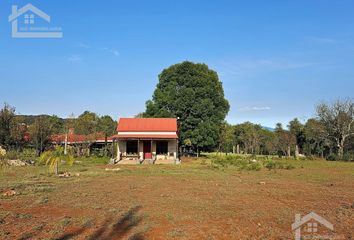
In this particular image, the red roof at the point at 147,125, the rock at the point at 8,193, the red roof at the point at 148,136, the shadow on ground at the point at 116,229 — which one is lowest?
the shadow on ground at the point at 116,229

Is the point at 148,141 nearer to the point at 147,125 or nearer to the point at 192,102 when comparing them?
the point at 147,125

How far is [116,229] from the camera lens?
24.0 ft

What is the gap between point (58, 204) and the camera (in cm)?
1016

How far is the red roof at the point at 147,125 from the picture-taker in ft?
111

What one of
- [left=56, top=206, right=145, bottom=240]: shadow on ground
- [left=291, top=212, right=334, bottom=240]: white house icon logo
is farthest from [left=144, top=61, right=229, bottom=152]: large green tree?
[left=56, top=206, right=145, bottom=240]: shadow on ground

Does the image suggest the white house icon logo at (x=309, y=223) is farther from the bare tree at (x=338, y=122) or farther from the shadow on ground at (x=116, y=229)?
the bare tree at (x=338, y=122)

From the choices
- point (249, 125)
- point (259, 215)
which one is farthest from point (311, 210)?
point (249, 125)

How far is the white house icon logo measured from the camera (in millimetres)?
7307

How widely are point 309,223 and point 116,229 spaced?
180 inches

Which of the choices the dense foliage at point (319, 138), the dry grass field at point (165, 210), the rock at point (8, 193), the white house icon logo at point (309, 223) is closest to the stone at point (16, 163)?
the dry grass field at point (165, 210)

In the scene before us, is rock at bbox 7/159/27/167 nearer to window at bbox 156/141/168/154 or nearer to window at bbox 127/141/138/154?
window at bbox 127/141/138/154

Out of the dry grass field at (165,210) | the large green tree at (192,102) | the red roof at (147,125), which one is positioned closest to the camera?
the dry grass field at (165,210)

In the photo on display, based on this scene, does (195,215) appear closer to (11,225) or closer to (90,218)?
(90,218)

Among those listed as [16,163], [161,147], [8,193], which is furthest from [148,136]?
[8,193]
